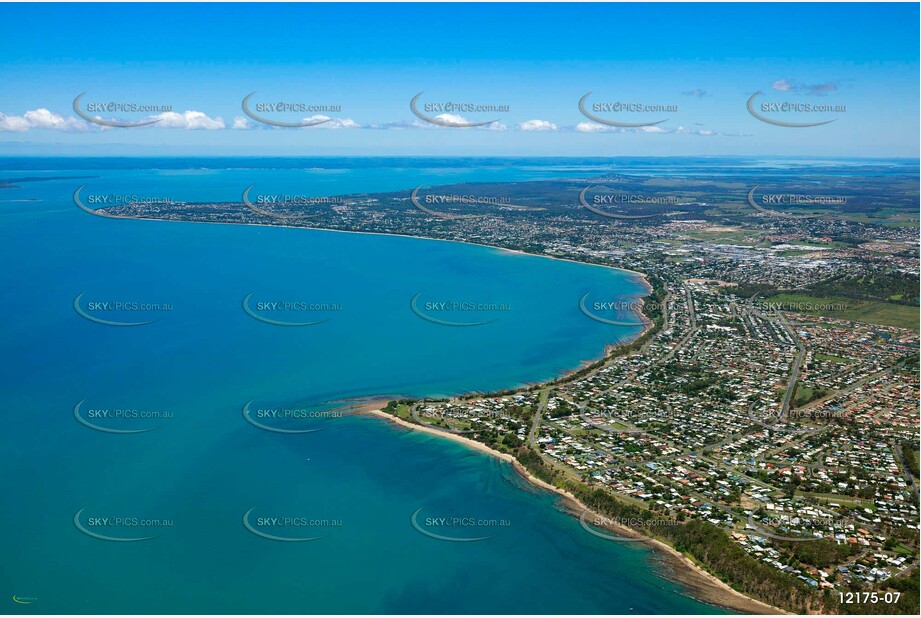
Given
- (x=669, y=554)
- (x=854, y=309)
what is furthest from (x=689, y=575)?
(x=854, y=309)

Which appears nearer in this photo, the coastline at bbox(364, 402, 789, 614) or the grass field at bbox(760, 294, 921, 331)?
the coastline at bbox(364, 402, 789, 614)

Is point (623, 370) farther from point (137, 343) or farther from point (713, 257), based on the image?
point (713, 257)

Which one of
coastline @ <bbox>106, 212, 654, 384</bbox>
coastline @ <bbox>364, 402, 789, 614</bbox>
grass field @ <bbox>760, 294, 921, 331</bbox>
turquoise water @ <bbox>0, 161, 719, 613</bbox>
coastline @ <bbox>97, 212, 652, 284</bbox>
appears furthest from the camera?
coastline @ <bbox>97, 212, 652, 284</bbox>

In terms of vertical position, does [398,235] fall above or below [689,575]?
above

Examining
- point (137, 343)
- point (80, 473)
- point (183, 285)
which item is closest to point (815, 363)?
point (80, 473)

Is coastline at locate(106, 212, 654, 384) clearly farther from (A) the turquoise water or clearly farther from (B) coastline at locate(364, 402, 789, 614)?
(B) coastline at locate(364, 402, 789, 614)

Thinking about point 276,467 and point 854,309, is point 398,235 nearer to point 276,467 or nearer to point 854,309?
point 854,309

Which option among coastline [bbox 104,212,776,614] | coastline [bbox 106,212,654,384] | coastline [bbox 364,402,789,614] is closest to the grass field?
coastline [bbox 106,212,654,384]

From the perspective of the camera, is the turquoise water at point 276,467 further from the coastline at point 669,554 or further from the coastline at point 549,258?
the coastline at point 549,258

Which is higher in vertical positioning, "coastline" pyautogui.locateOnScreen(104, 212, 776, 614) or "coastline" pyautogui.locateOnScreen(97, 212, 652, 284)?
"coastline" pyautogui.locateOnScreen(97, 212, 652, 284)
